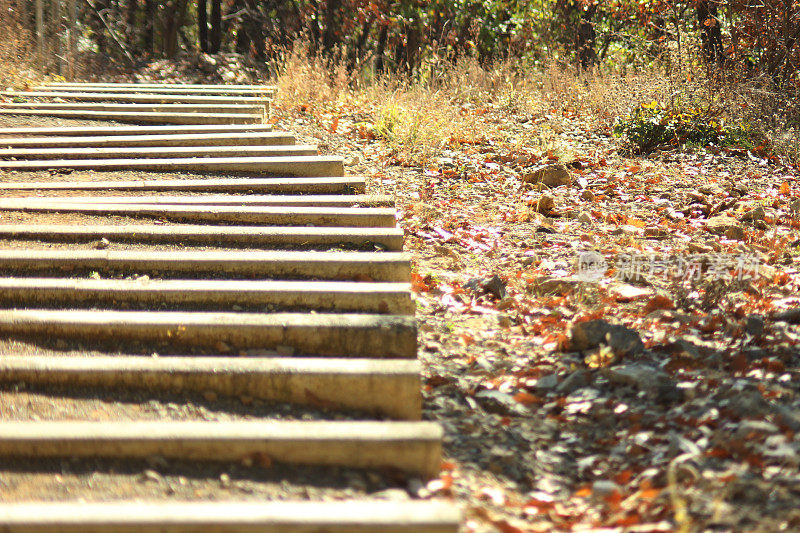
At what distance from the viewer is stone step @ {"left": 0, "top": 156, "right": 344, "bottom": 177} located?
4.72 metres

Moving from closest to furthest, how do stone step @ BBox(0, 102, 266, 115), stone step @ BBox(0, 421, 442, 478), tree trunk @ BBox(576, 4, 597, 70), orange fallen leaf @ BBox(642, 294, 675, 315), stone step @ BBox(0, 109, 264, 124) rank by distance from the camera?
stone step @ BBox(0, 421, 442, 478), orange fallen leaf @ BBox(642, 294, 675, 315), stone step @ BBox(0, 109, 264, 124), stone step @ BBox(0, 102, 266, 115), tree trunk @ BBox(576, 4, 597, 70)

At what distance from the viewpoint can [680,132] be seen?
628cm

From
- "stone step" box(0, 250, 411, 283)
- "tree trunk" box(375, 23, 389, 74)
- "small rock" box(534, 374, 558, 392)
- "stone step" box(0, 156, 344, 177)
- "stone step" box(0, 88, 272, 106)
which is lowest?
"small rock" box(534, 374, 558, 392)

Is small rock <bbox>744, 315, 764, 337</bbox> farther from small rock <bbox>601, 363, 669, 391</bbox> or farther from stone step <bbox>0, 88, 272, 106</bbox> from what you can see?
stone step <bbox>0, 88, 272, 106</bbox>

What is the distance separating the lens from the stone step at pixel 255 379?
2.55 meters

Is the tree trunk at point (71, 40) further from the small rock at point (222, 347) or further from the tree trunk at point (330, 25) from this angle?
the small rock at point (222, 347)

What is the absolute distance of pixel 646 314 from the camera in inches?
135

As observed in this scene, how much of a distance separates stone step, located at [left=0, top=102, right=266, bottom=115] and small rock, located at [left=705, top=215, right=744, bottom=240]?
3831 mm

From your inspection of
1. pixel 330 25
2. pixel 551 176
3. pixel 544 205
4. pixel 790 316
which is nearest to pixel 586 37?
pixel 330 25

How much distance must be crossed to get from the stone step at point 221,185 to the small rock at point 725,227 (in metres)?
2.25

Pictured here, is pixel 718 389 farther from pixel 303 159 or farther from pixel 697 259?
pixel 303 159

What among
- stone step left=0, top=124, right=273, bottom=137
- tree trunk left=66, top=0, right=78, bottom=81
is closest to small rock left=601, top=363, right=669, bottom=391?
stone step left=0, top=124, right=273, bottom=137

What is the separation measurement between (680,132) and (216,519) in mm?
5625

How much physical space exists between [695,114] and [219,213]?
4.59 meters
